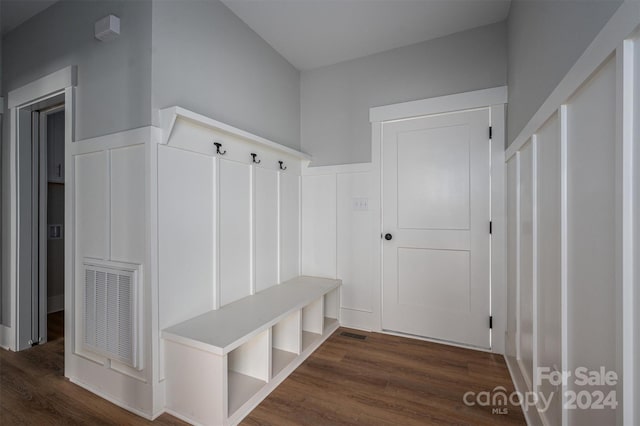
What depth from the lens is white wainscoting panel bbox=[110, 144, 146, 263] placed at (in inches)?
65.0

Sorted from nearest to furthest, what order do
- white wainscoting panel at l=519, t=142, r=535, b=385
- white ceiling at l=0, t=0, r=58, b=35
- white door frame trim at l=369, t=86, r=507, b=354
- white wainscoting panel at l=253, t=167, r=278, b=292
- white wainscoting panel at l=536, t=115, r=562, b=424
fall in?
white wainscoting panel at l=536, t=115, r=562, b=424, white wainscoting panel at l=519, t=142, r=535, b=385, white ceiling at l=0, t=0, r=58, b=35, white door frame trim at l=369, t=86, r=507, b=354, white wainscoting panel at l=253, t=167, r=278, b=292

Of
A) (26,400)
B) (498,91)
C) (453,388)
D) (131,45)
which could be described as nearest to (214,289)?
(26,400)

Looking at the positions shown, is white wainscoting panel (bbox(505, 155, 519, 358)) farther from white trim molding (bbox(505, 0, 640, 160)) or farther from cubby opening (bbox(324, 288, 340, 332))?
cubby opening (bbox(324, 288, 340, 332))

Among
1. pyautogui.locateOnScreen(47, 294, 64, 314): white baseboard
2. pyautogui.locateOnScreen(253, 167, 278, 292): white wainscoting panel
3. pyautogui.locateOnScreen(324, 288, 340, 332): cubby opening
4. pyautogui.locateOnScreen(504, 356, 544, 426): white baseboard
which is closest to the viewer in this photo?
pyautogui.locateOnScreen(504, 356, 544, 426): white baseboard

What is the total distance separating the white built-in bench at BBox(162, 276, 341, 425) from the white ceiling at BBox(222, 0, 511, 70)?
2.31 meters

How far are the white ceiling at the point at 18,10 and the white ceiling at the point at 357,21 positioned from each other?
1.35 metres

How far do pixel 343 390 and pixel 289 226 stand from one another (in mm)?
1555

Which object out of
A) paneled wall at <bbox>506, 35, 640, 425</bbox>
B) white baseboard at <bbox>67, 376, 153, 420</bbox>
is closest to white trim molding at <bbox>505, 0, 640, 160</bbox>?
paneled wall at <bbox>506, 35, 640, 425</bbox>

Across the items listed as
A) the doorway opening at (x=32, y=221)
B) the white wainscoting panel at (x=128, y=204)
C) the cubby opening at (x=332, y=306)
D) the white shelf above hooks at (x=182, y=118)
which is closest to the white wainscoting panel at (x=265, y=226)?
the white shelf above hooks at (x=182, y=118)

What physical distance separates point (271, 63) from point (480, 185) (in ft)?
7.33

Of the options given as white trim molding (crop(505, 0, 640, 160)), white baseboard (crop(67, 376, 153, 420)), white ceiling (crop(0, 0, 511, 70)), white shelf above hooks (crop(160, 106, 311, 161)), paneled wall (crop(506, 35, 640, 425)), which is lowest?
white baseboard (crop(67, 376, 153, 420))

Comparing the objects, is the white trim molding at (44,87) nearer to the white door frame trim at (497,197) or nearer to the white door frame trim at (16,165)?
the white door frame trim at (16,165)

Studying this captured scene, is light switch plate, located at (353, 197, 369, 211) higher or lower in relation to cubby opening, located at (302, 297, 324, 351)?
higher

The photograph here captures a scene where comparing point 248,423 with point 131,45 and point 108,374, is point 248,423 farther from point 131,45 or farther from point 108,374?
point 131,45
